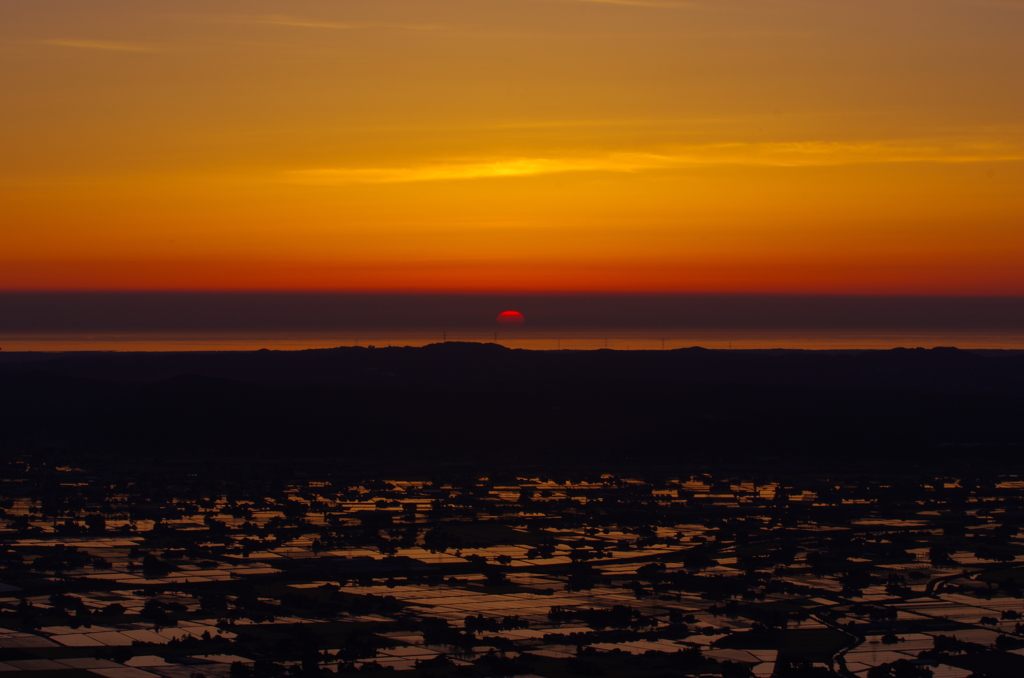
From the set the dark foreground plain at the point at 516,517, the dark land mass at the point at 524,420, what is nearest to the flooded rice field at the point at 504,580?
the dark foreground plain at the point at 516,517

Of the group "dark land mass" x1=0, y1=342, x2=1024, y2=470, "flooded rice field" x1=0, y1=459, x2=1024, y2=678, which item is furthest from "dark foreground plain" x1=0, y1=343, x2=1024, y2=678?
"dark land mass" x1=0, y1=342, x2=1024, y2=470

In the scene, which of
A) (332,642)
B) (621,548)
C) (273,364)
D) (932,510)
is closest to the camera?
(332,642)

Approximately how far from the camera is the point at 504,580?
1056 inches

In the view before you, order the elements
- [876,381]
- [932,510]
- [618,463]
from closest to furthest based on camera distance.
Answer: [932,510] < [618,463] < [876,381]

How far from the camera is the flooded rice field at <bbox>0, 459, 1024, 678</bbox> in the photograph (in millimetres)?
19891

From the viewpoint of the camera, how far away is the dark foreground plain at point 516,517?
20.8 metres

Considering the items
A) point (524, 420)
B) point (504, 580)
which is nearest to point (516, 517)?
point (504, 580)

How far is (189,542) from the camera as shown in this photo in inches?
1249

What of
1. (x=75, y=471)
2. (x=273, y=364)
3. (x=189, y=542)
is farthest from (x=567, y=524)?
(x=273, y=364)

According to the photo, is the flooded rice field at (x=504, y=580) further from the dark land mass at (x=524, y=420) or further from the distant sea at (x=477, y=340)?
the distant sea at (x=477, y=340)

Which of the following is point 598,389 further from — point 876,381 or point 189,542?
point 189,542

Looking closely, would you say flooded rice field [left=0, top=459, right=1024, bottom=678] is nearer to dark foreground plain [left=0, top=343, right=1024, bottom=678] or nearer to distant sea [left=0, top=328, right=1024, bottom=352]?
dark foreground plain [left=0, top=343, right=1024, bottom=678]

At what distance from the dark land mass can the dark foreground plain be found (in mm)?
236

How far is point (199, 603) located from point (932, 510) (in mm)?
26902
